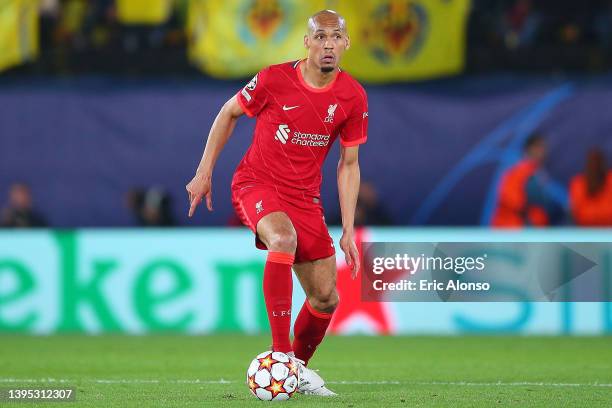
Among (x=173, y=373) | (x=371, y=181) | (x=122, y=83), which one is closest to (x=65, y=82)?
(x=122, y=83)

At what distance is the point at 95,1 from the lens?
56.0ft

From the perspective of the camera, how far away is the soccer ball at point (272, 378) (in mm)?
7242

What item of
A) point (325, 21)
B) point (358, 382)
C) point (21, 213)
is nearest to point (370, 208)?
point (21, 213)

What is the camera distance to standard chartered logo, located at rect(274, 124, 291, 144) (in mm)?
7664

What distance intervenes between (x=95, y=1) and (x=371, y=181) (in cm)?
443

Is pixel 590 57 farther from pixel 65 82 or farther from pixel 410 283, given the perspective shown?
pixel 410 283

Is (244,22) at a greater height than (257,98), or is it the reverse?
(244,22)

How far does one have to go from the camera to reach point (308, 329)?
7.84m

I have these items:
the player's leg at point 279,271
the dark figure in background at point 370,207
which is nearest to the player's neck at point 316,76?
the player's leg at point 279,271

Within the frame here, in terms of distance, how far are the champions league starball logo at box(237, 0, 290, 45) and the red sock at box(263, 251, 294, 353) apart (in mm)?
6801

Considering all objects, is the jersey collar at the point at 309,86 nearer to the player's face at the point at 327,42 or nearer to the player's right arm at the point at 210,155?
the player's face at the point at 327,42

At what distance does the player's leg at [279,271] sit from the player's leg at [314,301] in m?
0.32

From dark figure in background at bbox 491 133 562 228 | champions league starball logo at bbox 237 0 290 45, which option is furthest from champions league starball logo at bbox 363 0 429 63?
dark figure in background at bbox 491 133 562 228

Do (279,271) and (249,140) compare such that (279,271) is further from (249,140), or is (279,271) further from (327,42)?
(249,140)
